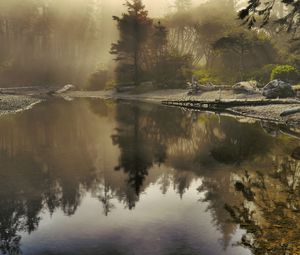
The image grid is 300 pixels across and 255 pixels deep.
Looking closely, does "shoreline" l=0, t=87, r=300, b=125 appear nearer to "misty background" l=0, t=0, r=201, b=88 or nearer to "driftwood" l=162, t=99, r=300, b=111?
"driftwood" l=162, t=99, r=300, b=111

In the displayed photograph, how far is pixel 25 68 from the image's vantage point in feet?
292

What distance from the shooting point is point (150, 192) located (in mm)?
13750

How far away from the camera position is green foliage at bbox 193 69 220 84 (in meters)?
56.8

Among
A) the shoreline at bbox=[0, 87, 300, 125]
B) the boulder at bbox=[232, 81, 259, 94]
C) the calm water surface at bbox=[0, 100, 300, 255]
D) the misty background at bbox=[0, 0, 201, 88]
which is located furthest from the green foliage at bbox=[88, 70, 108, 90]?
the calm water surface at bbox=[0, 100, 300, 255]

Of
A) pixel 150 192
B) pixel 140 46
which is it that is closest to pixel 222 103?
pixel 140 46

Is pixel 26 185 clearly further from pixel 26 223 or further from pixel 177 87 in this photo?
pixel 177 87

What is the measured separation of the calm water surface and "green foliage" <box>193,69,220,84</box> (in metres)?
31.4

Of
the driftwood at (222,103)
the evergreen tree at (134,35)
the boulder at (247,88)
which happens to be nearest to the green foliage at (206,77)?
the evergreen tree at (134,35)

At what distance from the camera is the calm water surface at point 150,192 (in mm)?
9781

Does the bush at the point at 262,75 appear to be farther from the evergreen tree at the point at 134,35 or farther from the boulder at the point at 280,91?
the evergreen tree at the point at 134,35

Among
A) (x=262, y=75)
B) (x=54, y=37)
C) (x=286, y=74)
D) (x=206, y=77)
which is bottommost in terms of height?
(x=206, y=77)

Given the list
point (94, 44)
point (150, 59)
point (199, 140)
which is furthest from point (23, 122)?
point (94, 44)

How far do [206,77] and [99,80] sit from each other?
59.9 feet

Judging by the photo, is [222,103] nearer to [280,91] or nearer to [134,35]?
[280,91]
